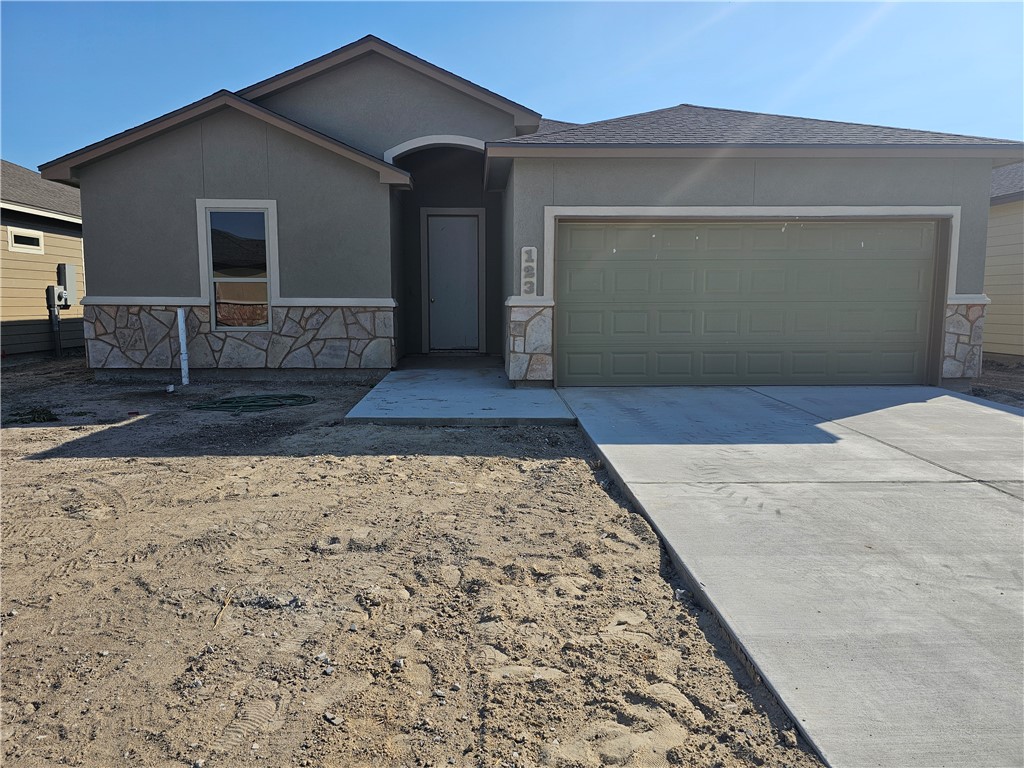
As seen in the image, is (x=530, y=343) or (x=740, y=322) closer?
(x=530, y=343)

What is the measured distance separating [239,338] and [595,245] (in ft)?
18.9

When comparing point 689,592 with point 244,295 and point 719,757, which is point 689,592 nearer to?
point 719,757

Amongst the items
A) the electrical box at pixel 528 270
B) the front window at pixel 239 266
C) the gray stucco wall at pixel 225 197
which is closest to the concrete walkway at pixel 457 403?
the electrical box at pixel 528 270

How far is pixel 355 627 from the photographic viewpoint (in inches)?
127

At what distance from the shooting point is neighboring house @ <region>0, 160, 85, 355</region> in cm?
1442

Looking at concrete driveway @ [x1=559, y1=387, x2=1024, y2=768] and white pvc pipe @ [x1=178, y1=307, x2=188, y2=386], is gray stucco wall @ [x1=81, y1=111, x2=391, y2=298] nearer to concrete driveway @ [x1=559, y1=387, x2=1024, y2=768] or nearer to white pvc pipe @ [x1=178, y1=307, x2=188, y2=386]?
white pvc pipe @ [x1=178, y1=307, x2=188, y2=386]

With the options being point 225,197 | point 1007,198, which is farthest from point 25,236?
point 1007,198

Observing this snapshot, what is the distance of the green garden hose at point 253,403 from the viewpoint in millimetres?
8898

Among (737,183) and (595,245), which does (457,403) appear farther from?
(737,183)

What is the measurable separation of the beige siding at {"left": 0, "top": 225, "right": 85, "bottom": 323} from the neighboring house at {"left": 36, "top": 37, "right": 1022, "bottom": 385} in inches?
195

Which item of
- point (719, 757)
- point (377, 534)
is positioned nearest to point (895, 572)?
point (719, 757)

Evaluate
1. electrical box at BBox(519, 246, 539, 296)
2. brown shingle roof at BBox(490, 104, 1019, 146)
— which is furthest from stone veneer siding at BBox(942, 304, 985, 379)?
electrical box at BBox(519, 246, 539, 296)

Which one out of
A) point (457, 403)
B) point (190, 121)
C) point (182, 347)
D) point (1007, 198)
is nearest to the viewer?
point (457, 403)

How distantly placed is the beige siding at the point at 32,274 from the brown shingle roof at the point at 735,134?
11.6 metres
